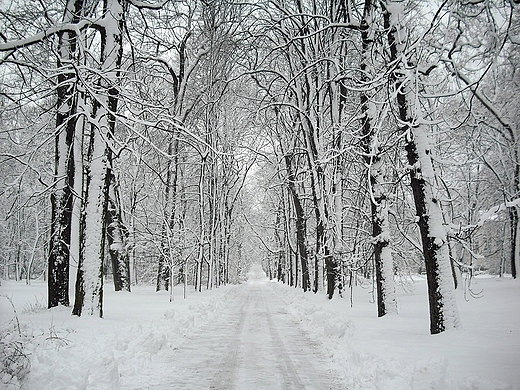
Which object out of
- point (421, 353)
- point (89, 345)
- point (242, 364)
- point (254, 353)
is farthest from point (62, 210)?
point (421, 353)

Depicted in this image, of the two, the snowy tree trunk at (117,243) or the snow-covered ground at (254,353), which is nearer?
the snow-covered ground at (254,353)

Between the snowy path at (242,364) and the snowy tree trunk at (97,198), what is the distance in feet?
9.46

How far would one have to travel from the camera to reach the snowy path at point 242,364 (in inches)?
249

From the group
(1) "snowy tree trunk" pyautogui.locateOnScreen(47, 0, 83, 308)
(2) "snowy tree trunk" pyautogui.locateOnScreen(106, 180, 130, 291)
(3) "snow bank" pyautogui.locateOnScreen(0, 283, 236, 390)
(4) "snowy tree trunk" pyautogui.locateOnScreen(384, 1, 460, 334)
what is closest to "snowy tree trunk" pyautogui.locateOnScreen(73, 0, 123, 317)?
(3) "snow bank" pyautogui.locateOnScreen(0, 283, 236, 390)

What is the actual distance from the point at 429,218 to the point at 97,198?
8.34 meters

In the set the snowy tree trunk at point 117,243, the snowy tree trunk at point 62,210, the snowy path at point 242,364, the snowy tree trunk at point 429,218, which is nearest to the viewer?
the snowy path at point 242,364

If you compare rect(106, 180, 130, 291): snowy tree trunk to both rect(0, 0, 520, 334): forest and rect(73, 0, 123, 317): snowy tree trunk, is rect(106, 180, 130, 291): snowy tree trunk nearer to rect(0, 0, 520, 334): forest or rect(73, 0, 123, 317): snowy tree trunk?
rect(0, 0, 520, 334): forest

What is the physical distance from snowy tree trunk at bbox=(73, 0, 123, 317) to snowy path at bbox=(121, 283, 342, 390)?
2884mm

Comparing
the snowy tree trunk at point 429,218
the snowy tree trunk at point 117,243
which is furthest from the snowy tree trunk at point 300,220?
the snowy tree trunk at point 429,218

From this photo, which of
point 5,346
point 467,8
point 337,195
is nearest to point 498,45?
point 467,8

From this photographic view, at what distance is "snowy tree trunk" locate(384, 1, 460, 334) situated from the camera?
339 inches

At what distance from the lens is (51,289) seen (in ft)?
39.1

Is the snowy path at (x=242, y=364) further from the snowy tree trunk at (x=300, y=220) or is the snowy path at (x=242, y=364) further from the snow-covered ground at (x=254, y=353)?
the snowy tree trunk at (x=300, y=220)

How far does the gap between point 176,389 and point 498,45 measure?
6.67 metres
